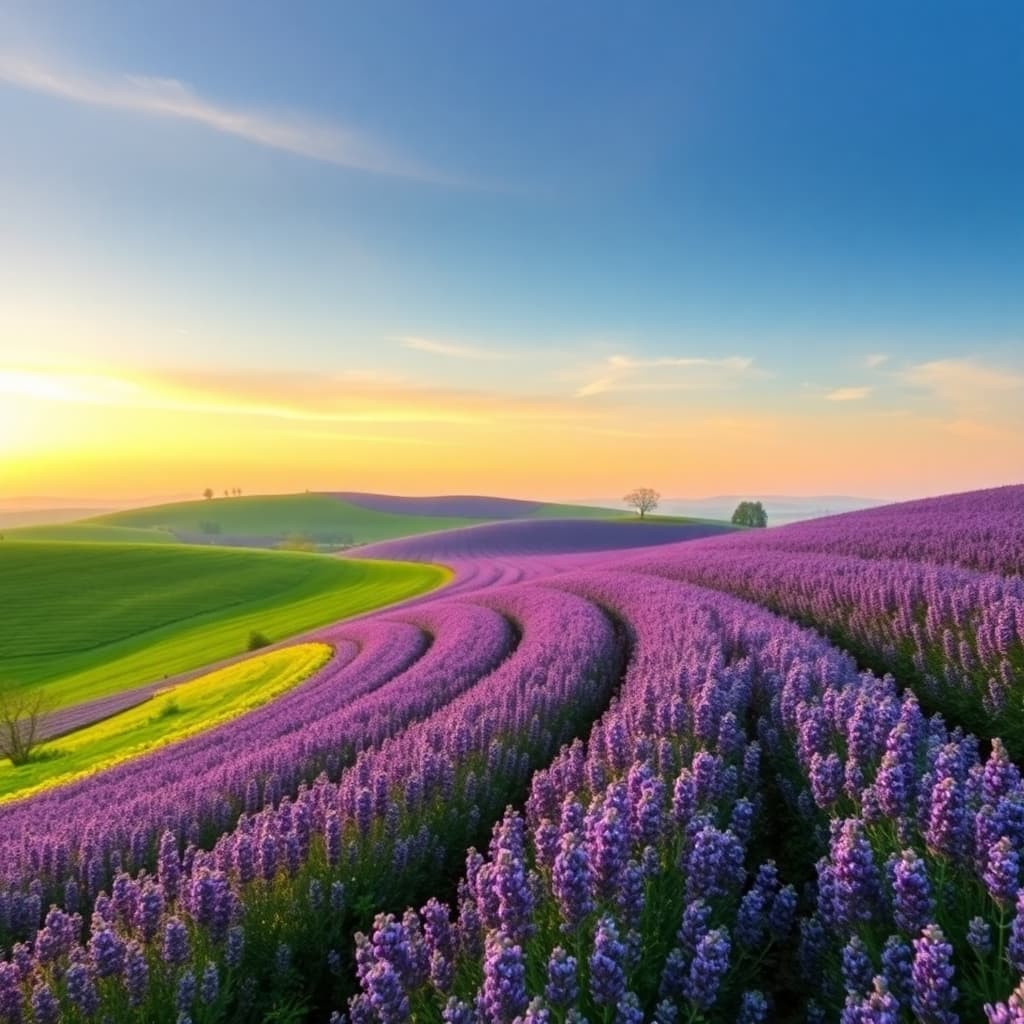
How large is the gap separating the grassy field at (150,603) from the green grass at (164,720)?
28.2 feet

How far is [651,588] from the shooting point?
18.2m

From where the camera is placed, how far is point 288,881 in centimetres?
542

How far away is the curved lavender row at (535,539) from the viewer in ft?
227

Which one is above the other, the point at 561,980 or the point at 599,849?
the point at 599,849

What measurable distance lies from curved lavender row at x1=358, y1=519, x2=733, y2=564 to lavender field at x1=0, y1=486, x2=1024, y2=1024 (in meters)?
55.1

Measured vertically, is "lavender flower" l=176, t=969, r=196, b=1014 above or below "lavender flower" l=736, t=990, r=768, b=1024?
below

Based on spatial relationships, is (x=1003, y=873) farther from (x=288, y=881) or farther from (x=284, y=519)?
(x=284, y=519)

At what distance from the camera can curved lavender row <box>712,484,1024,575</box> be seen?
556 inches

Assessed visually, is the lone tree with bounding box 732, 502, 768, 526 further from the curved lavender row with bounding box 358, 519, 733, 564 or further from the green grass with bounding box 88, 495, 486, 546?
the green grass with bounding box 88, 495, 486, 546

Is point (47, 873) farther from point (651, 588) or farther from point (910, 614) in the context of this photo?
point (651, 588)

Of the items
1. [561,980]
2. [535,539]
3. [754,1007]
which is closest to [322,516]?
[535,539]

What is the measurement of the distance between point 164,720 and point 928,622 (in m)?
19.5

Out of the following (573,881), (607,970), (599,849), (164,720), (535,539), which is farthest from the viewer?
(535,539)

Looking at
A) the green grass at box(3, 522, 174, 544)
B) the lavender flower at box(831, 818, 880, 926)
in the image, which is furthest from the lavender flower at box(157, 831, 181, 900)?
the green grass at box(3, 522, 174, 544)
